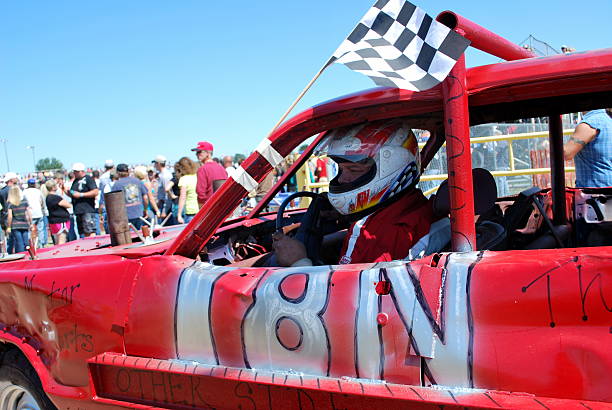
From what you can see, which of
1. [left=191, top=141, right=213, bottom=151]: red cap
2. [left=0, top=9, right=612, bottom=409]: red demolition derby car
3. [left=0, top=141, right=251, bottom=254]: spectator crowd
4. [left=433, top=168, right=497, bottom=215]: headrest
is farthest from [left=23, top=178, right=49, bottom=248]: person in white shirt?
[left=433, top=168, right=497, bottom=215]: headrest

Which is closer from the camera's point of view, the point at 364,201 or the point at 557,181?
the point at 364,201

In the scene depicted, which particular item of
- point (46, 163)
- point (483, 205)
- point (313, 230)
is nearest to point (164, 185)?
point (313, 230)

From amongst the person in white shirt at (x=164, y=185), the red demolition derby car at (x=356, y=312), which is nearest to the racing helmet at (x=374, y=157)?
the red demolition derby car at (x=356, y=312)

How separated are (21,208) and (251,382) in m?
9.34

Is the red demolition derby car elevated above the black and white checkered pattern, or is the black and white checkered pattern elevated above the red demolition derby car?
the black and white checkered pattern

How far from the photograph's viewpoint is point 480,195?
2307 millimetres

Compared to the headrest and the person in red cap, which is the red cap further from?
the headrest

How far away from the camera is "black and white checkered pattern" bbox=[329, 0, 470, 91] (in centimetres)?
187

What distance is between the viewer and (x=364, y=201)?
251 cm

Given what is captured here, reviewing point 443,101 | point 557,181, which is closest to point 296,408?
point 443,101

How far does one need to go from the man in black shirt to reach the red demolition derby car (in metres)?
7.44

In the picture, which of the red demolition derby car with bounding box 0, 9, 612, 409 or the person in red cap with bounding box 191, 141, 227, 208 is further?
the person in red cap with bounding box 191, 141, 227, 208

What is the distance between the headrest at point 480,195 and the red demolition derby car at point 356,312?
0.34ft

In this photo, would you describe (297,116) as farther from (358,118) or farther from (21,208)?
(21,208)
